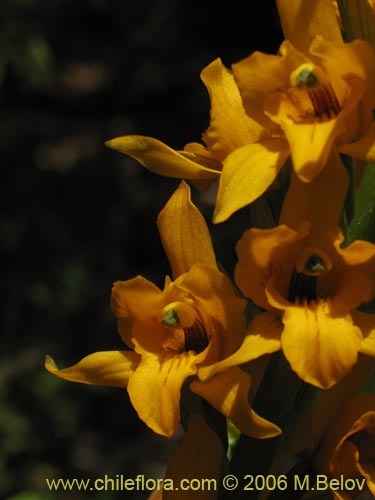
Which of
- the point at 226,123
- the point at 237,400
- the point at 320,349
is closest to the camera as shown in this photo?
the point at 320,349

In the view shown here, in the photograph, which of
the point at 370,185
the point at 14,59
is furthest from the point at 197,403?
the point at 14,59

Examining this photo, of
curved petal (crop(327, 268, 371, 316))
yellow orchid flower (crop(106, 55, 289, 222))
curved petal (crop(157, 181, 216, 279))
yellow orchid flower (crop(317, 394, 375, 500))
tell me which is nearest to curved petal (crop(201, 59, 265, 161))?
yellow orchid flower (crop(106, 55, 289, 222))

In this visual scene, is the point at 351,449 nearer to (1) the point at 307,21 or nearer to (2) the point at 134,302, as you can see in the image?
(2) the point at 134,302

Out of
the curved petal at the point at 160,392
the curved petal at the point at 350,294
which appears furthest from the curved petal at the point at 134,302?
the curved petal at the point at 350,294

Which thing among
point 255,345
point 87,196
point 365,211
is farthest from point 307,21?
Result: point 87,196

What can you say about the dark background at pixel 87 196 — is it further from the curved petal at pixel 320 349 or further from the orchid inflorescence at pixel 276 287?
the curved petal at pixel 320 349

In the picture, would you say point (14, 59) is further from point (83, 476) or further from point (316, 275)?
point (316, 275)
